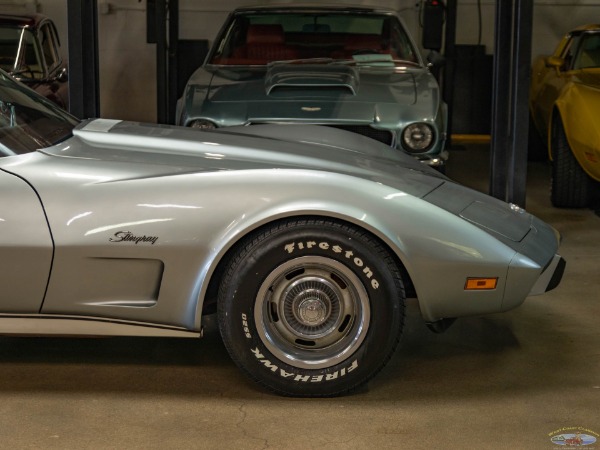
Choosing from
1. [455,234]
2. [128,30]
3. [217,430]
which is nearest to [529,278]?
[455,234]

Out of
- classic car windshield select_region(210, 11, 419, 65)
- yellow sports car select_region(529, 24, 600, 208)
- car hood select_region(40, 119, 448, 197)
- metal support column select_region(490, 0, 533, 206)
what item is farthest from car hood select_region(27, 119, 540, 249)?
classic car windshield select_region(210, 11, 419, 65)

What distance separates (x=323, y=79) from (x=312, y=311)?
3.33m

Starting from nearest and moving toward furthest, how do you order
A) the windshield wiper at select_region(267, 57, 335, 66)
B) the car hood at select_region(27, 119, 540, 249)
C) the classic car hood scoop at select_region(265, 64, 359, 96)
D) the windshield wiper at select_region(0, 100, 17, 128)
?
the car hood at select_region(27, 119, 540, 249) < the windshield wiper at select_region(0, 100, 17, 128) < the classic car hood scoop at select_region(265, 64, 359, 96) < the windshield wiper at select_region(267, 57, 335, 66)

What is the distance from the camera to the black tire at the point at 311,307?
379 cm

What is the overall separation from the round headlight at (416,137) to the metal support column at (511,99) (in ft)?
1.59

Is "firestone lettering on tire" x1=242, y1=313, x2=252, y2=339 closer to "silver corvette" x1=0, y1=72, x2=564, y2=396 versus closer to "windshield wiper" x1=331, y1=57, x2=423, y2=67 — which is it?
"silver corvette" x1=0, y1=72, x2=564, y2=396

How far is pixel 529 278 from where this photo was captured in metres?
3.88

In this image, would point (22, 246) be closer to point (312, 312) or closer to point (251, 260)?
point (251, 260)

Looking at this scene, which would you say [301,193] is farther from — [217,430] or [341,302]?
[217,430]

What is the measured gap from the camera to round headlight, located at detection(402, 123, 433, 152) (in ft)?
21.8

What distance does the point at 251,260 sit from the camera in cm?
378

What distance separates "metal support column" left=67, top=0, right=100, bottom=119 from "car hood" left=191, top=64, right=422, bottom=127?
2.17 ft

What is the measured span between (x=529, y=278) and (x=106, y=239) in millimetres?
1517

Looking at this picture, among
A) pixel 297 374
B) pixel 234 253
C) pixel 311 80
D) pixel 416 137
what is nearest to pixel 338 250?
pixel 234 253
